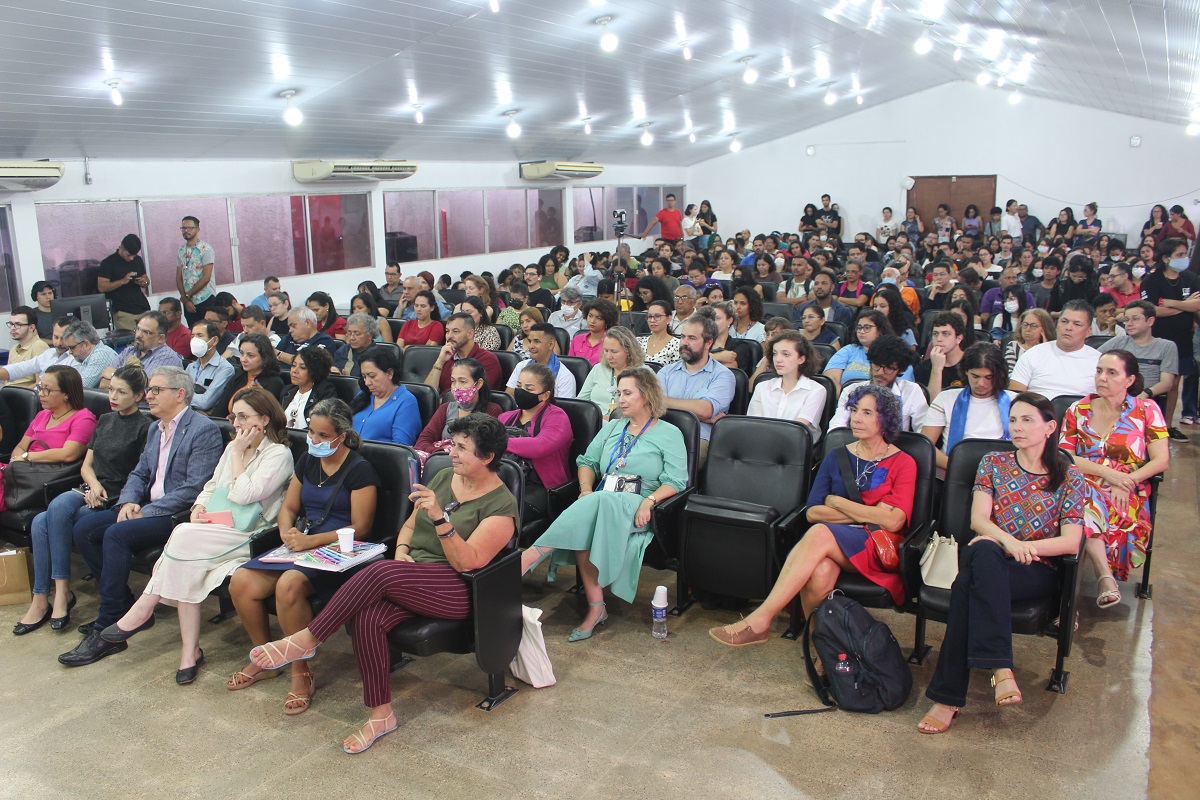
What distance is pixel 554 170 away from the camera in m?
14.1

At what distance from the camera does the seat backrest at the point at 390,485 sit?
3.87 metres

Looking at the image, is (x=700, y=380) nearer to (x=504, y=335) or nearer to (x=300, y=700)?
(x=300, y=700)

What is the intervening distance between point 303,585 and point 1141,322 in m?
5.33

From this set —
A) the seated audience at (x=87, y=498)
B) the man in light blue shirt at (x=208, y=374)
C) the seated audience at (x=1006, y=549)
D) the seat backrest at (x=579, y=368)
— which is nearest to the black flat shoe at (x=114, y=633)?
the seated audience at (x=87, y=498)

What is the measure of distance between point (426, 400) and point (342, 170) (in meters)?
6.81

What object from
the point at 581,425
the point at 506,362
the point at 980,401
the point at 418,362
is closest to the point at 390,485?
the point at 581,425

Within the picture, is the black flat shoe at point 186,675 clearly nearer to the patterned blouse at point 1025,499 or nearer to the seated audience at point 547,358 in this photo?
the seated audience at point 547,358

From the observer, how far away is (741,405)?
17.2 ft

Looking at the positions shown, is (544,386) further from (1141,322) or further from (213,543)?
(1141,322)

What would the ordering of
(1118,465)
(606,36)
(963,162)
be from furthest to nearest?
1. (963,162)
2. (606,36)
3. (1118,465)

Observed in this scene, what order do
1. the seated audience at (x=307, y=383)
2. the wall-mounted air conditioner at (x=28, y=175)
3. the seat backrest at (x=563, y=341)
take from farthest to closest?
the wall-mounted air conditioner at (x=28, y=175) → the seat backrest at (x=563, y=341) → the seated audience at (x=307, y=383)

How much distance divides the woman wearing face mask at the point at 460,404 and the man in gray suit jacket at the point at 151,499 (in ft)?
3.26

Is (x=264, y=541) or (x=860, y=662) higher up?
(x=264, y=541)

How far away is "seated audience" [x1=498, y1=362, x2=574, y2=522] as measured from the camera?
4.34 meters
